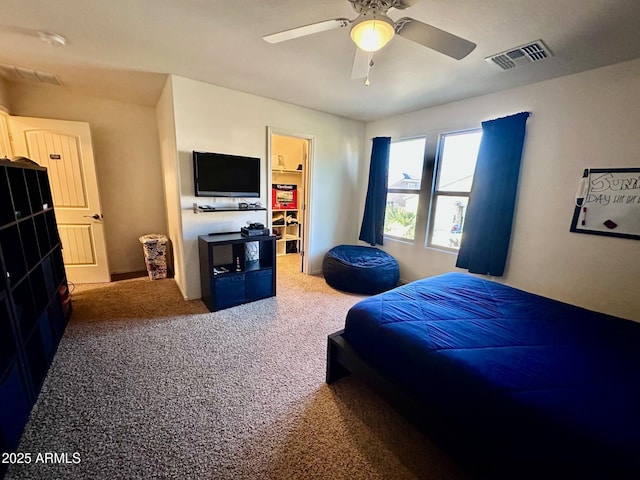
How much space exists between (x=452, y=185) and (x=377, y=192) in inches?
42.7

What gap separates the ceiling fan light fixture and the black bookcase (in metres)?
2.29

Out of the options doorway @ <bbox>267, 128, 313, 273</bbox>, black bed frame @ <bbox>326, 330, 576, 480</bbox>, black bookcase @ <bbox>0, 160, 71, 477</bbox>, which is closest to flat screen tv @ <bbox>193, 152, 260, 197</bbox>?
black bookcase @ <bbox>0, 160, 71, 477</bbox>

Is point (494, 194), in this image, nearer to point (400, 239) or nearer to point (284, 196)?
point (400, 239)

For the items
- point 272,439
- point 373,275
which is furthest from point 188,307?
point 373,275

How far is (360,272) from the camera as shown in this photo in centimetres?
336

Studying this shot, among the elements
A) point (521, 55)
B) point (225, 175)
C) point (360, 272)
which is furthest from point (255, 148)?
point (521, 55)

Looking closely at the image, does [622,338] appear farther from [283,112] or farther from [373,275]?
[283,112]

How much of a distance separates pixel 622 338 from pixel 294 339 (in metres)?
2.20

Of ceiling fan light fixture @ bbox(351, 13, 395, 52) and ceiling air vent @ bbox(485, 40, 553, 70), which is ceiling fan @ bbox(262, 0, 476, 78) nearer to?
ceiling fan light fixture @ bbox(351, 13, 395, 52)

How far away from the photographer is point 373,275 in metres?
3.36

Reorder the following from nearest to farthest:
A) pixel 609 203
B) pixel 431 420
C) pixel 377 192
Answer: pixel 431 420 < pixel 609 203 < pixel 377 192

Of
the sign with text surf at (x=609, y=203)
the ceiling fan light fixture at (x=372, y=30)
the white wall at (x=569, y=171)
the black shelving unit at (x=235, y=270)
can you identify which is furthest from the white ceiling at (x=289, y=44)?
the black shelving unit at (x=235, y=270)

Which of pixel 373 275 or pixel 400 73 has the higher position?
pixel 400 73

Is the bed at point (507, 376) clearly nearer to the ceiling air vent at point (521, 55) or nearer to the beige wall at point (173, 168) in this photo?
the ceiling air vent at point (521, 55)
